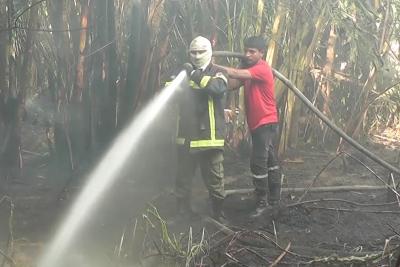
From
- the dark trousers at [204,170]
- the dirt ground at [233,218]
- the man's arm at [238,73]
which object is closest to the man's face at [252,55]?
the man's arm at [238,73]

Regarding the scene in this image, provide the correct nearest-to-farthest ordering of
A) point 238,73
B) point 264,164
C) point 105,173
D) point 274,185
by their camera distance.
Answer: point 238,73
point 264,164
point 274,185
point 105,173

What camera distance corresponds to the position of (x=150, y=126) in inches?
220

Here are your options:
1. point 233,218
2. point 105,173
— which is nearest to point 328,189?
point 233,218

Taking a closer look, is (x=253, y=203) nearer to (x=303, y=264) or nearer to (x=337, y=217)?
(x=337, y=217)

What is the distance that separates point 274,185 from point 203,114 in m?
0.95

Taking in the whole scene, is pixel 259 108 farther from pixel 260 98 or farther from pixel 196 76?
pixel 196 76

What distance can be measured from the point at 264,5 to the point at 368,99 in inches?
74.7

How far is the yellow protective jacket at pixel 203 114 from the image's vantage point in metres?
3.88

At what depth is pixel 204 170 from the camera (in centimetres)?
406

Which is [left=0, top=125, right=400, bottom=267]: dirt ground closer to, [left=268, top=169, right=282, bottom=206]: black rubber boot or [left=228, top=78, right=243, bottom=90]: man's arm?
[left=268, top=169, right=282, bottom=206]: black rubber boot

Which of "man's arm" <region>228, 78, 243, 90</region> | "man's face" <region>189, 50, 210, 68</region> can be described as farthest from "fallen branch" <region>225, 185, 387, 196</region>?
"man's face" <region>189, 50, 210, 68</region>

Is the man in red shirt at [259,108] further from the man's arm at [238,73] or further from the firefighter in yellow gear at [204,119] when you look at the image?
the firefighter in yellow gear at [204,119]

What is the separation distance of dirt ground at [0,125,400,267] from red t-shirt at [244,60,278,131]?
751 mm

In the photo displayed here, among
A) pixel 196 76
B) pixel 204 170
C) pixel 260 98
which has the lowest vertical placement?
pixel 204 170
